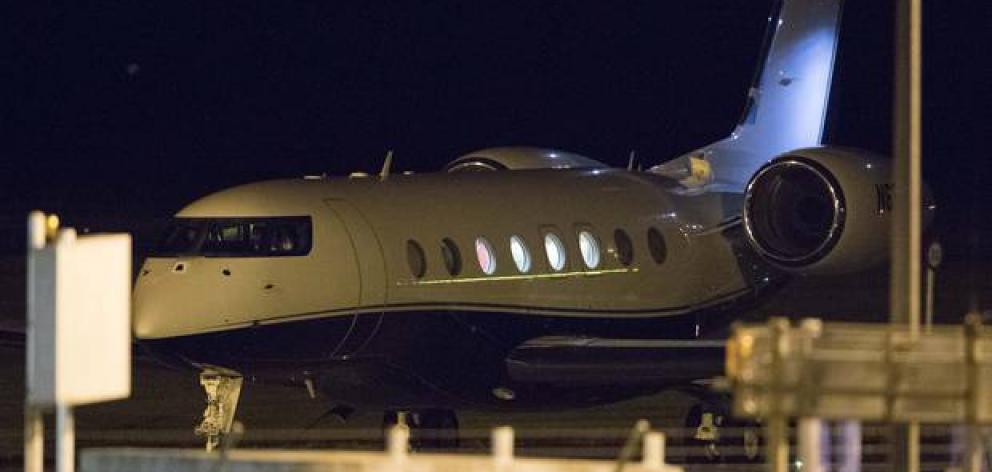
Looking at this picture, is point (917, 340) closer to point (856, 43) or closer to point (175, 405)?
point (175, 405)

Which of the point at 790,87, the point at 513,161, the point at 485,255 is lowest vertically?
the point at 485,255

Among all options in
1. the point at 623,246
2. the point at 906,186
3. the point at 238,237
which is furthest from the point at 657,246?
the point at 906,186

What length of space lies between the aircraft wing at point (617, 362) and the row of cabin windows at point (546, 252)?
76cm

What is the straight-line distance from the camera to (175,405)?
2352 cm

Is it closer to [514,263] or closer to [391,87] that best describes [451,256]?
[514,263]

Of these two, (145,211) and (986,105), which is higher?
(986,105)

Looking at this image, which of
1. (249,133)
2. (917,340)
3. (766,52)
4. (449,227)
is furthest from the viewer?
(249,133)

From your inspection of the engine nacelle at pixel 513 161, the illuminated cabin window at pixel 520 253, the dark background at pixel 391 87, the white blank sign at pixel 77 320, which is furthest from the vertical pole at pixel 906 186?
the dark background at pixel 391 87

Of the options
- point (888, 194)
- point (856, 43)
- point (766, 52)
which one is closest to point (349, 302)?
point (888, 194)

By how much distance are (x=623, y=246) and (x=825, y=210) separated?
181 cm

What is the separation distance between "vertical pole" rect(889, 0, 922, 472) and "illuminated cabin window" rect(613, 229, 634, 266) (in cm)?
855

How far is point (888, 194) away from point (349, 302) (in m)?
4.86

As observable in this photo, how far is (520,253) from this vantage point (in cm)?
2061

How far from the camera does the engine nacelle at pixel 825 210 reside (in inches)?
806
